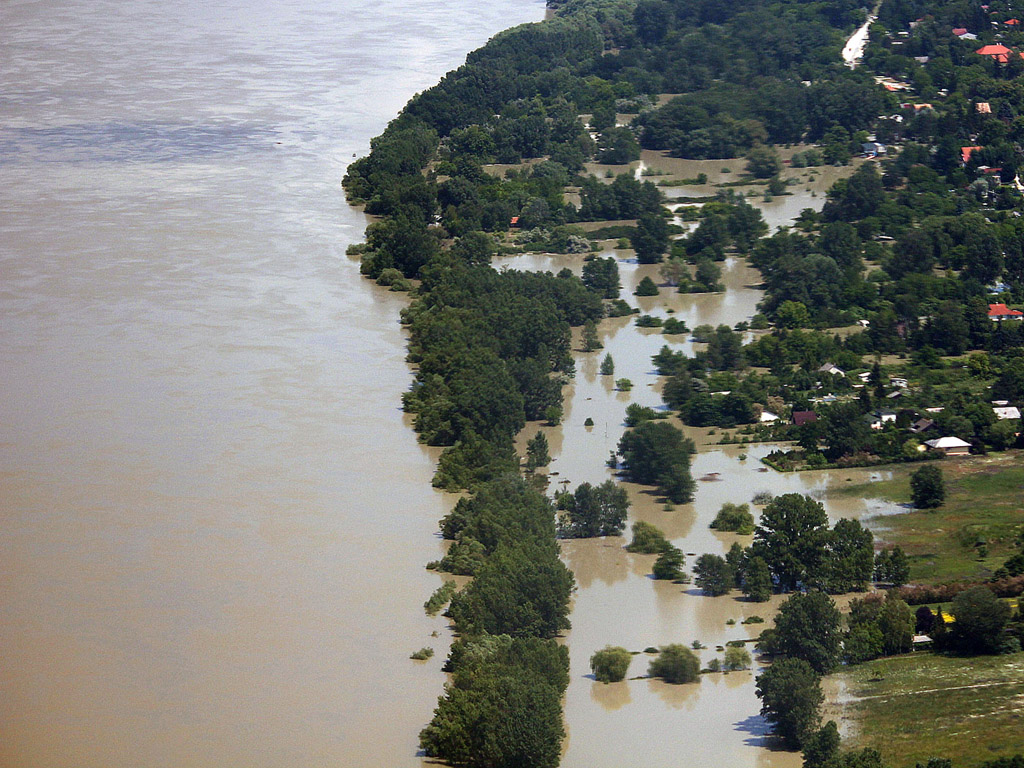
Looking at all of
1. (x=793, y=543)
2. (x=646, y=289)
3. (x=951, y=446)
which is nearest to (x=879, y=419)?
(x=951, y=446)

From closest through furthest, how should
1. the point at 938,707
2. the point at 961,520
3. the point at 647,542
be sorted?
the point at 938,707 < the point at 647,542 < the point at 961,520

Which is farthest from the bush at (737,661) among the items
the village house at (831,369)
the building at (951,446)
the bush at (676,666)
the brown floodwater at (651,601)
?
the village house at (831,369)

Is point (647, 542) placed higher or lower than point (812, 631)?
lower

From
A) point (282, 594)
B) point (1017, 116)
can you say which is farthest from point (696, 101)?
point (282, 594)

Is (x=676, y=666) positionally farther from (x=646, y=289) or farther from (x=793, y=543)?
(x=646, y=289)

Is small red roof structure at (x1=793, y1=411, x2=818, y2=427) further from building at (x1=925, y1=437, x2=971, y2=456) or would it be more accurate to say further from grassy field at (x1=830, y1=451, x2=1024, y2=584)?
building at (x1=925, y1=437, x2=971, y2=456)

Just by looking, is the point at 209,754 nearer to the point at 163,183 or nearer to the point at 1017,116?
the point at 163,183

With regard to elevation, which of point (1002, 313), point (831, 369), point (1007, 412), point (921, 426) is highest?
point (1002, 313)
